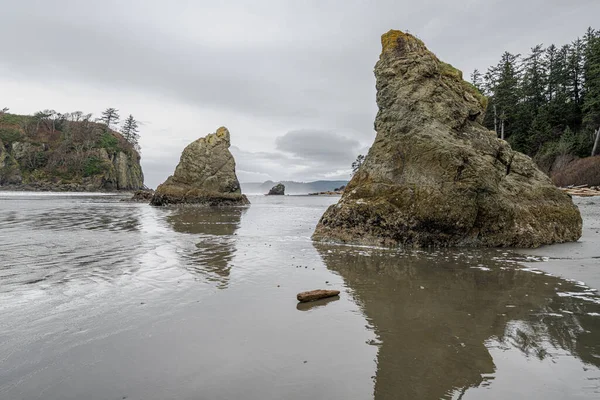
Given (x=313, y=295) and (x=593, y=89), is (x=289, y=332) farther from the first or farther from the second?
(x=593, y=89)

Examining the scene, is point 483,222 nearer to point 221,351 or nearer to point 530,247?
point 530,247

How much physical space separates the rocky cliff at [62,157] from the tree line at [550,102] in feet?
294

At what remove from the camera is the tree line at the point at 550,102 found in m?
37.4

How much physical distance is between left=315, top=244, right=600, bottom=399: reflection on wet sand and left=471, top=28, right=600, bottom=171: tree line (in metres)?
40.1

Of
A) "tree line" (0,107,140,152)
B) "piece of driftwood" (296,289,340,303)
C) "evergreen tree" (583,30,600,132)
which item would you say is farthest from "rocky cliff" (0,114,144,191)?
"evergreen tree" (583,30,600,132)

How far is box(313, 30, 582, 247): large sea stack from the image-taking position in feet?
32.2

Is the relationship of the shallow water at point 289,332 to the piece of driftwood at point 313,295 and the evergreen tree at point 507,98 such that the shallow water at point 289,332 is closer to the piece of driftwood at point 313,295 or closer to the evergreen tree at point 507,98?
the piece of driftwood at point 313,295

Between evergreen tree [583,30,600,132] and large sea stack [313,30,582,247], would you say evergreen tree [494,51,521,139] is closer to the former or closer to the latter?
evergreen tree [583,30,600,132]

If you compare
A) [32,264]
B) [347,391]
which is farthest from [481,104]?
[32,264]

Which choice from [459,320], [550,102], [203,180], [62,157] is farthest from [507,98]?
[62,157]

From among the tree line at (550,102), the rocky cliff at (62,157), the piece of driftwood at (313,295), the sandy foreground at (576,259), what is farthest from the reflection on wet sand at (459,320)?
the rocky cliff at (62,157)

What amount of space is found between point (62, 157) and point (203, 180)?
2802 inches

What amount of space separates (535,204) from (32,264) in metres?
14.1

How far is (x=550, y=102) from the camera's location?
45.7 metres
